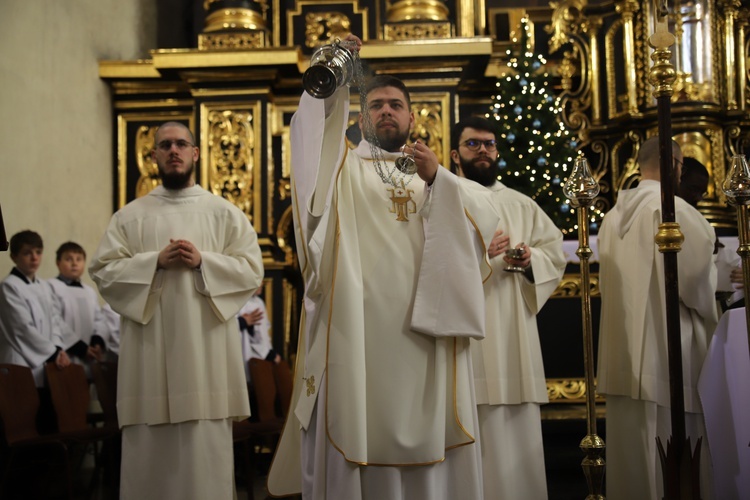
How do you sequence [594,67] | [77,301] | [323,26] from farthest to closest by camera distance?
[594,67] → [323,26] → [77,301]

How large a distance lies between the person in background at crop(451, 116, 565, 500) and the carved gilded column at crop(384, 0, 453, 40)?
4245 millimetres

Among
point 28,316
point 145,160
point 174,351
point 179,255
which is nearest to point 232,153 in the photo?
point 145,160

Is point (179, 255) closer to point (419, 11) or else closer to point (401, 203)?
point (401, 203)

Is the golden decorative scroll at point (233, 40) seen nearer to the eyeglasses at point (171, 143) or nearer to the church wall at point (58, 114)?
the church wall at point (58, 114)

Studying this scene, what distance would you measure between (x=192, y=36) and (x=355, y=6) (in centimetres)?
213

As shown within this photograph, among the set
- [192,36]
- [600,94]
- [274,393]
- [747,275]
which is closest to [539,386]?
[747,275]

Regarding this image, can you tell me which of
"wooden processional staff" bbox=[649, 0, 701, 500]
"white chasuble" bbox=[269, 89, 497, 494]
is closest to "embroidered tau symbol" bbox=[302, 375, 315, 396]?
"white chasuble" bbox=[269, 89, 497, 494]

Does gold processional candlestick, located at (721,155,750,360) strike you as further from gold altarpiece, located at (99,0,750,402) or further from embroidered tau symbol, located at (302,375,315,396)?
gold altarpiece, located at (99,0,750,402)

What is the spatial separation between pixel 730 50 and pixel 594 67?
1.48 meters

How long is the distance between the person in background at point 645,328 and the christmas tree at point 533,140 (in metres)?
3.22

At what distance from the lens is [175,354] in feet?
18.5

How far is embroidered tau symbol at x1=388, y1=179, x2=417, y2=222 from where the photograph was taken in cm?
430

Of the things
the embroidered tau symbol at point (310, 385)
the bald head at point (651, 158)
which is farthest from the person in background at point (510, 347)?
the embroidered tau symbol at point (310, 385)

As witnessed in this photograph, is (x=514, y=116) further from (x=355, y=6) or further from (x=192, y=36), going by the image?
(x=192, y=36)
